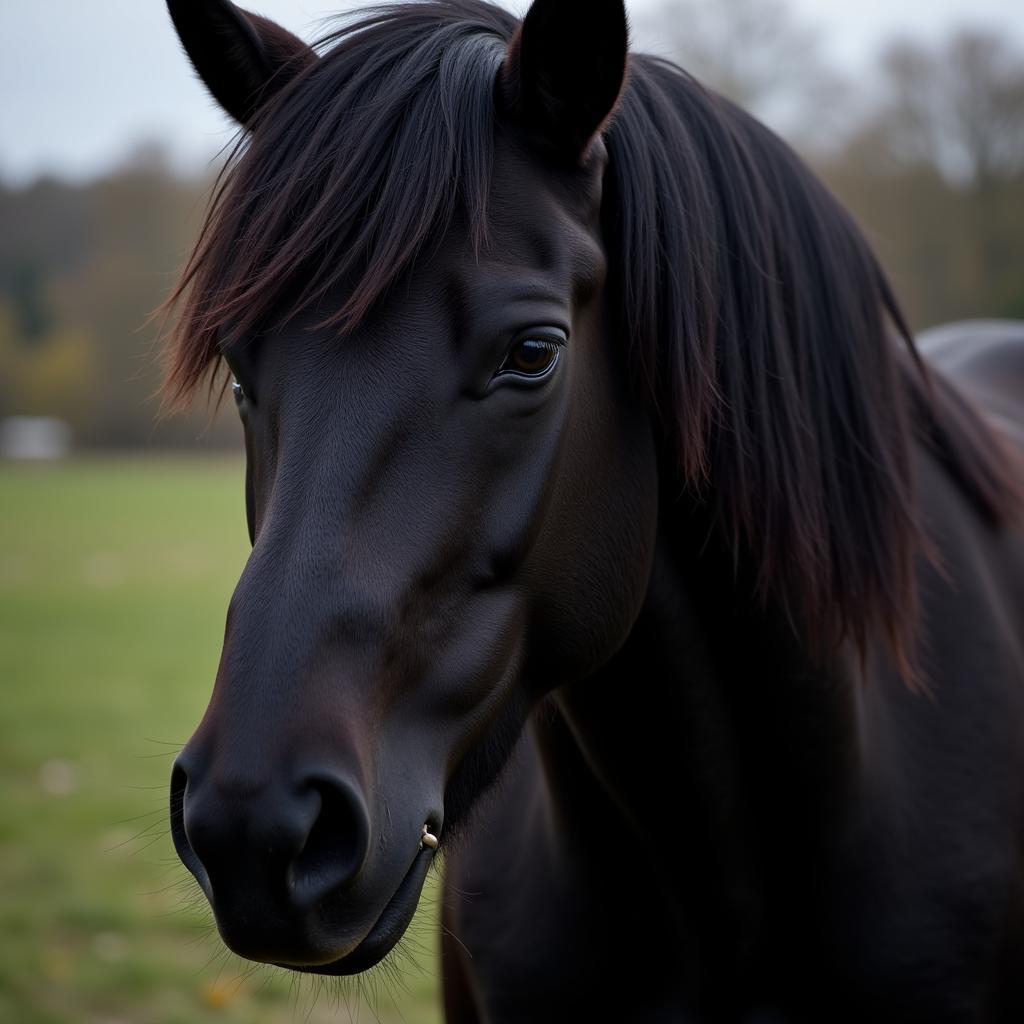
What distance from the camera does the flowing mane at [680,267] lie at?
1.41m

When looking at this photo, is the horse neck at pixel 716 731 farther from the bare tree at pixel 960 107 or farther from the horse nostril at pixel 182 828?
the bare tree at pixel 960 107

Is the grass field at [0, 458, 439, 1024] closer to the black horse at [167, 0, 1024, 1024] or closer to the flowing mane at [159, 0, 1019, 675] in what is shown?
the black horse at [167, 0, 1024, 1024]

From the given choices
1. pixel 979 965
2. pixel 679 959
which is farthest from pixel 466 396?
pixel 979 965

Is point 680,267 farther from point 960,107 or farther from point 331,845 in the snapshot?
point 960,107

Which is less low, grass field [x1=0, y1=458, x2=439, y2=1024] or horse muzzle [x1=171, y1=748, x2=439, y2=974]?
horse muzzle [x1=171, y1=748, x2=439, y2=974]

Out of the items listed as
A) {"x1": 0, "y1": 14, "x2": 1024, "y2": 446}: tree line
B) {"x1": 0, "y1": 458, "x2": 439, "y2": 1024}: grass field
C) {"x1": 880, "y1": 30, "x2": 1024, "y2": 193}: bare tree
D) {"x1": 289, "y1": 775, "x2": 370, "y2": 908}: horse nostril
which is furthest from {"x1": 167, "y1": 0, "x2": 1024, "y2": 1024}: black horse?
{"x1": 880, "y1": 30, "x2": 1024, "y2": 193}: bare tree

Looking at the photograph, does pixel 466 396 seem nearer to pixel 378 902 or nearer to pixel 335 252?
pixel 335 252

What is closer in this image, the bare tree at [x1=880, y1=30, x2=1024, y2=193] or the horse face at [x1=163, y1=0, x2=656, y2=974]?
the horse face at [x1=163, y1=0, x2=656, y2=974]

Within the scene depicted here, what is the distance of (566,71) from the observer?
1.49 meters

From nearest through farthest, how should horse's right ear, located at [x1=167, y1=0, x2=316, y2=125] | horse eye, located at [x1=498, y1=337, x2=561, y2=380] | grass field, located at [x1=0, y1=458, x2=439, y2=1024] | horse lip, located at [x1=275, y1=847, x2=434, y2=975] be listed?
horse lip, located at [x1=275, y1=847, x2=434, y2=975] < horse eye, located at [x1=498, y1=337, x2=561, y2=380] < horse's right ear, located at [x1=167, y1=0, x2=316, y2=125] < grass field, located at [x1=0, y1=458, x2=439, y2=1024]

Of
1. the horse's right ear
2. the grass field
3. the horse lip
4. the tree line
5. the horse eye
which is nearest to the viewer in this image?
the horse lip

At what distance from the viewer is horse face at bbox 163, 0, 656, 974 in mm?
1150

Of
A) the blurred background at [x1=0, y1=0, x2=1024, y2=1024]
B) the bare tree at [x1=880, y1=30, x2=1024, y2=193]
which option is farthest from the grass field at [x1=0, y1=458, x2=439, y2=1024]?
the bare tree at [x1=880, y1=30, x2=1024, y2=193]

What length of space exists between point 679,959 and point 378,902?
2.86 ft
